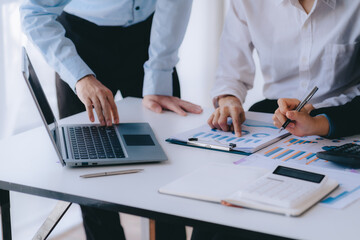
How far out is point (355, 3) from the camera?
1.45 m

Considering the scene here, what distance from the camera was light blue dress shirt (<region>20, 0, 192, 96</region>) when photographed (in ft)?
5.01

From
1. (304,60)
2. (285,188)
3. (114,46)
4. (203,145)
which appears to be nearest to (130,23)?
(114,46)

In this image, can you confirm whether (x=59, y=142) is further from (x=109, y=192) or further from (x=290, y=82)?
(x=290, y=82)

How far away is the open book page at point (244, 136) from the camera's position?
1.16 meters

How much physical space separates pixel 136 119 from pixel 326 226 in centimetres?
79

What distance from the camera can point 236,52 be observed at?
5.42 feet

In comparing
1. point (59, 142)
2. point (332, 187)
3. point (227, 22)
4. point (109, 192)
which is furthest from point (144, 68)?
point (332, 187)

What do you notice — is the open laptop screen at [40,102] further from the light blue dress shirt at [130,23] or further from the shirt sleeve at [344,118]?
the shirt sleeve at [344,118]

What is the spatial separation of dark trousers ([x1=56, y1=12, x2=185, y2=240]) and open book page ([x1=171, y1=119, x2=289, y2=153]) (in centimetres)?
50

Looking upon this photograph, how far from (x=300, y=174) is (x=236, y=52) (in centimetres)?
82

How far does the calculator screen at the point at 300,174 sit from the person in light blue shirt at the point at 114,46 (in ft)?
2.01

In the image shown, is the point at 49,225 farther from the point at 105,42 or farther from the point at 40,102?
the point at 105,42

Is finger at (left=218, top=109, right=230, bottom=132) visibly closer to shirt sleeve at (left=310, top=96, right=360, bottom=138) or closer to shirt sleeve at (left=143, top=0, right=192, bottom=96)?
shirt sleeve at (left=310, top=96, right=360, bottom=138)

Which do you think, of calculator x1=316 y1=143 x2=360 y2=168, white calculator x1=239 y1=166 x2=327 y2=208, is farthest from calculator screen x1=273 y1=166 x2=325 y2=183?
calculator x1=316 y1=143 x2=360 y2=168
